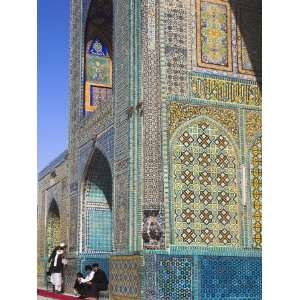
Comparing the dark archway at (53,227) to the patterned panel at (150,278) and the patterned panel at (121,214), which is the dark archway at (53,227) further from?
the patterned panel at (150,278)

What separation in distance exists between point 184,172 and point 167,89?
0.89 meters

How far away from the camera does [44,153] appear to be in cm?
640

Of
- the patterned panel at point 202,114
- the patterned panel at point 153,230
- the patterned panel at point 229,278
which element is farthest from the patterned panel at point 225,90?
the patterned panel at point 229,278

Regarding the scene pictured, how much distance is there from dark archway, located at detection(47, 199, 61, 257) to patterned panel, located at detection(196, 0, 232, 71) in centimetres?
598

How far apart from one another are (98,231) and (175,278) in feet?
10.9

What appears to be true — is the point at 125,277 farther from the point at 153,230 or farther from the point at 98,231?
the point at 98,231

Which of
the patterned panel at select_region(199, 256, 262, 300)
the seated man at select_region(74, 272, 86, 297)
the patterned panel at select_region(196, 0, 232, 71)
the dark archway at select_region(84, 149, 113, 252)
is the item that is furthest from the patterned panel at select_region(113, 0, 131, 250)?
the dark archway at select_region(84, 149, 113, 252)

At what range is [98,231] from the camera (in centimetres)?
965

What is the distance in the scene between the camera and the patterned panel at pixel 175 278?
644 centimetres

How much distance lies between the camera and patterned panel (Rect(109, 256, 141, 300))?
22.2 ft
